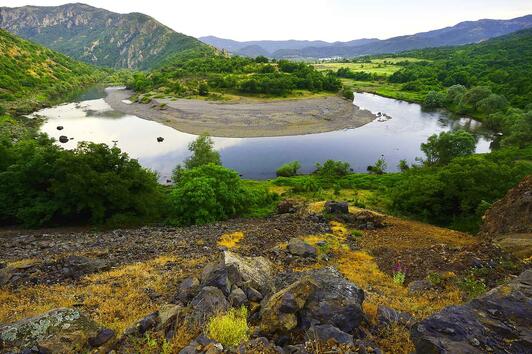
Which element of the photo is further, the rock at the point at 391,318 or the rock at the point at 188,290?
the rock at the point at 188,290

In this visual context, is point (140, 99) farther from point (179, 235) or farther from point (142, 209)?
point (179, 235)

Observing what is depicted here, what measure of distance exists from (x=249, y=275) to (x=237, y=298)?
6.10 feet

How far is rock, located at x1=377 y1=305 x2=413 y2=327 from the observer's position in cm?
1079

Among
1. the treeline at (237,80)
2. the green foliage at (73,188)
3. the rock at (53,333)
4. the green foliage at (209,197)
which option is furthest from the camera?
the treeline at (237,80)

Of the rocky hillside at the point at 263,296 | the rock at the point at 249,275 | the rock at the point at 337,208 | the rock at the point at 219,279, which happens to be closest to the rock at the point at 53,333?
the rocky hillside at the point at 263,296

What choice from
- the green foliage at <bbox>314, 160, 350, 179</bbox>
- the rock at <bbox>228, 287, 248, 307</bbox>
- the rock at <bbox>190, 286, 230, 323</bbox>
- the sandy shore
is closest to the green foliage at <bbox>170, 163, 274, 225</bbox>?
the green foliage at <bbox>314, 160, 350, 179</bbox>

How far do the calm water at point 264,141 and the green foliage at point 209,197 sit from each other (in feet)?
75.0

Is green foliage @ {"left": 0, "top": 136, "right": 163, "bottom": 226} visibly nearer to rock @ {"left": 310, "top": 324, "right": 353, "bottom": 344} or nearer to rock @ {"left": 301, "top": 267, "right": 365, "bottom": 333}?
rock @ {"left": 301, "top": 267, "right": 365, "bottom": 333}

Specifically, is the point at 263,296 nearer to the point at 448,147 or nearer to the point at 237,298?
the point at 237,298

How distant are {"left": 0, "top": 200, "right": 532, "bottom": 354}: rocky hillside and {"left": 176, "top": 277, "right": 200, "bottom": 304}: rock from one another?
0.06m

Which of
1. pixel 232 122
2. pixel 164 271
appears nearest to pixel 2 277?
pixel 164 271

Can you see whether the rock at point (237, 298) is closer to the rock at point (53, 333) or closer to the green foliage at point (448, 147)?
the rock at point (53, 333)

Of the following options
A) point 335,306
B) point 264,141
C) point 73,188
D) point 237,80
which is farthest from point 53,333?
point 237,80

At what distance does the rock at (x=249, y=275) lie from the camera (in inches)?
515
